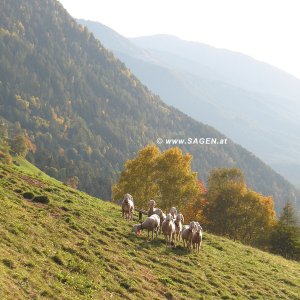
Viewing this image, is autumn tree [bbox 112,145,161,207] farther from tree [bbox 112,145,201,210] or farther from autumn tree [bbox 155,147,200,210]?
autumn tree [bbox 155,147,200,210]

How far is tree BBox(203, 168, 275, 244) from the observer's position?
81188mm

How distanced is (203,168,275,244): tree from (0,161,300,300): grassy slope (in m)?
39.4

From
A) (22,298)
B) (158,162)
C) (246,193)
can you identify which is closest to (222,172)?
(246,193)

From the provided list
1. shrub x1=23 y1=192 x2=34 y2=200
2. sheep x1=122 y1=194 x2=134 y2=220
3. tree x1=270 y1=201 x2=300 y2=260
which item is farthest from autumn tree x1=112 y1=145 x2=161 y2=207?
shrub x1=23 y1=192 x2=34 y2=200

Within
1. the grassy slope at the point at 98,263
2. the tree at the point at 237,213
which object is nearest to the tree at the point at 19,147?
the tree at the point at 237,213

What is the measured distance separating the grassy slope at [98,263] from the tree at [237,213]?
39.4 m

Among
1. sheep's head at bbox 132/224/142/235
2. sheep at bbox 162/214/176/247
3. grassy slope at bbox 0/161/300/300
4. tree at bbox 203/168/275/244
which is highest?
tree at bbox 203/168/275/244

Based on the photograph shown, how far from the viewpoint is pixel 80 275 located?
22.1m

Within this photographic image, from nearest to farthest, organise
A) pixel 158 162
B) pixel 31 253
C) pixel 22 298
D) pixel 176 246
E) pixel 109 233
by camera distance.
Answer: pixel 22 298 < pixel 31 253 < pixel 109 233 < pixel 176 246 < pixel 158 162

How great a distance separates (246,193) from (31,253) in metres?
65.8

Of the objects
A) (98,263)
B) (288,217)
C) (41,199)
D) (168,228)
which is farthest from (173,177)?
(98,263)

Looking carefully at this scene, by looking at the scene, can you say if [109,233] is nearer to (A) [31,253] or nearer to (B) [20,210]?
(B) [20,210]

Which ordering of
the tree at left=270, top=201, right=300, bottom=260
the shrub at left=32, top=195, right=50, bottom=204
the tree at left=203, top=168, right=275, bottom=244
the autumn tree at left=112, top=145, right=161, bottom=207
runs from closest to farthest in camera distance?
the shrub at left=32, top=195, right=50, bottom=204 < the tree at left=270, top=201, right=300, bottom=260 < the autumn tree at left=112, top=145, right=161, bottom=207 < the tree at left=203, top=168, right=275, bottom=244

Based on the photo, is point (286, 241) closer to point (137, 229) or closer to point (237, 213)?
point (237, 213)
